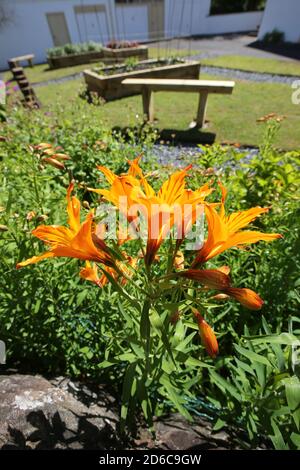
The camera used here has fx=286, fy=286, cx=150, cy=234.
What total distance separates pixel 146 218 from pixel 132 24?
22.4 meters

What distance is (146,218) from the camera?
2.32 ft

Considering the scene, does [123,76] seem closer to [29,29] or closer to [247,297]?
[247,297]

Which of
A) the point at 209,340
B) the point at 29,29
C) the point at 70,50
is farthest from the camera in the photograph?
the point at 29,29

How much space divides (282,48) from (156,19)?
9518mm

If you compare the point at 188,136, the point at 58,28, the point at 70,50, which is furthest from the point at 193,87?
the point at 58,28

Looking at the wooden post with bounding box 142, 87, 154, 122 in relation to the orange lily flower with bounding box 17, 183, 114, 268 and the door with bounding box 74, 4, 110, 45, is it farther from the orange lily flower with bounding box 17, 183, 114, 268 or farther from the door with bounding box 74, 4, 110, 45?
the door with bounding box 74, 4, 110, 45

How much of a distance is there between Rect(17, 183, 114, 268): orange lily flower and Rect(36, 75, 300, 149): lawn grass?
4348mm

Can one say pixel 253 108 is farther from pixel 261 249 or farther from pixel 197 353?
pixel 197 353

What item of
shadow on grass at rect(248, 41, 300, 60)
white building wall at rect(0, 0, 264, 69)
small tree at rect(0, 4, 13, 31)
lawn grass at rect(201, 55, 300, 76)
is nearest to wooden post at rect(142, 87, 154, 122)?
lawn grass at rect(201, 55, 300, 76)

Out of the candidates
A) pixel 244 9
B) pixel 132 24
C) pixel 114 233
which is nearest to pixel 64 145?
pixel 114 233

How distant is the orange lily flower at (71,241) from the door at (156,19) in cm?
2168

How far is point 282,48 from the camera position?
14.0 metres

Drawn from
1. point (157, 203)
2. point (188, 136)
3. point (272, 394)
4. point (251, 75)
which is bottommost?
point (251, 75)

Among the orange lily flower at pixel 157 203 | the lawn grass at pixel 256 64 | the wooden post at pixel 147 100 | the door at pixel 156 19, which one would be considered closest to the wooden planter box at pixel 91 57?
the lawn grass at pixel 256 64
